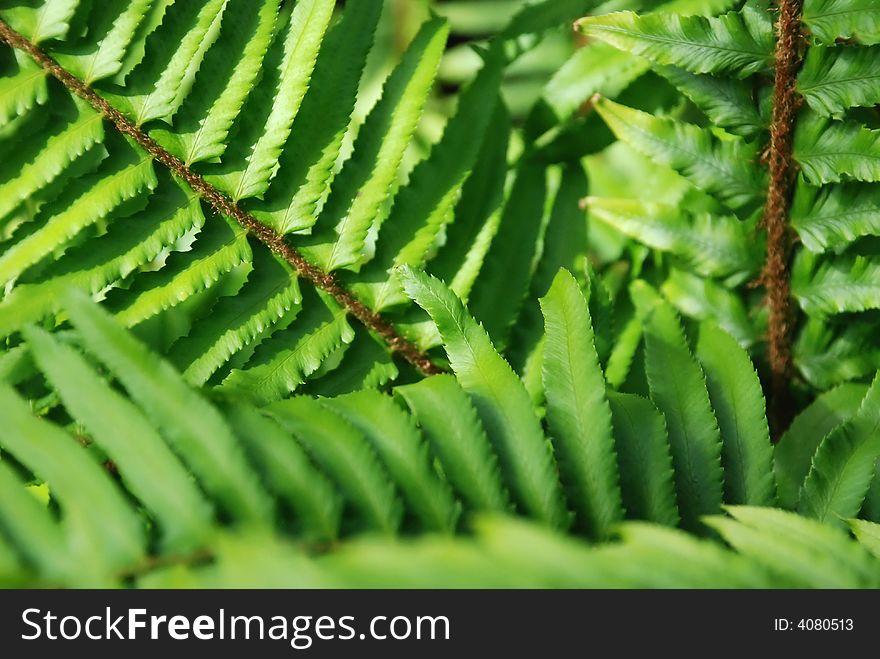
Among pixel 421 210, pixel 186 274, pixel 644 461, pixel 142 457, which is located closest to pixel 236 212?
pixel 186 274

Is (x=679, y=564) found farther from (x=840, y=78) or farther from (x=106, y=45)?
(x=106, y=45)

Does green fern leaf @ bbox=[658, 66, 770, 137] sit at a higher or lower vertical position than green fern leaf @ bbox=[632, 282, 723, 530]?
higher

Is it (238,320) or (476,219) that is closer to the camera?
(238,320)

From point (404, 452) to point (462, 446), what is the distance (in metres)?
0.04

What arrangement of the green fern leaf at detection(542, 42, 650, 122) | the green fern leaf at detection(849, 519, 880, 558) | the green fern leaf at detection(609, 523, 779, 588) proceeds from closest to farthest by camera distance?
1. the green fern leaf at detection(609, 523, 779, 588)
2. the green fern leaf at detection(849, 519, 880, 558)
3. the green fern leaf at detection(542, 42, 650, 122)

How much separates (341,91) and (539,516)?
0.44 m

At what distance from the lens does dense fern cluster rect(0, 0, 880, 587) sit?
52 cm

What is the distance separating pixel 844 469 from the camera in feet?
2.13

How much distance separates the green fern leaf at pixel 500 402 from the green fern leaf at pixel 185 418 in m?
0.19

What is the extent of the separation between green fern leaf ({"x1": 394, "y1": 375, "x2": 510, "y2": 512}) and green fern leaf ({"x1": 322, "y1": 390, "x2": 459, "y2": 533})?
0.04 ft

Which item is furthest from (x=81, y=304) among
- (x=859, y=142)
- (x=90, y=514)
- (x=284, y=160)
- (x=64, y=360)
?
(x=859, y=142)

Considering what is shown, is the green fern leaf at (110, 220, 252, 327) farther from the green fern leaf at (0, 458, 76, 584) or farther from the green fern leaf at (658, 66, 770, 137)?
the green fern leaf at (658, 66, 770, 137)

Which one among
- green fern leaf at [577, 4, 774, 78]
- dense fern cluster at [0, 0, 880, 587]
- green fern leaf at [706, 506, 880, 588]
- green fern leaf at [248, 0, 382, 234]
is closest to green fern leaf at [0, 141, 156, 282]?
dense fern cluster at [0, 0, 880, 587]
